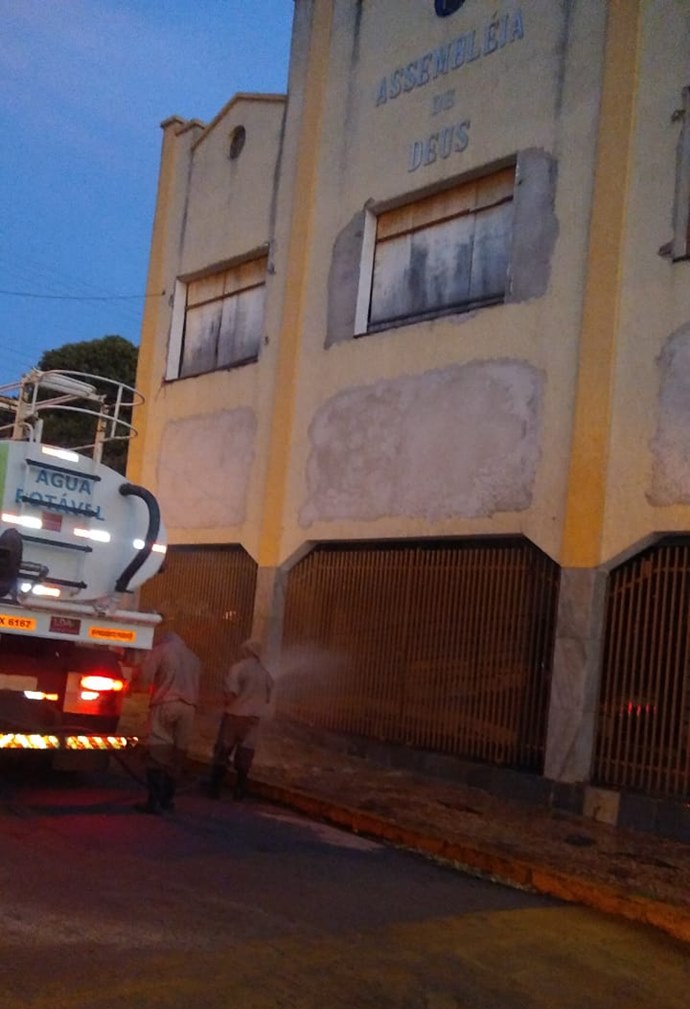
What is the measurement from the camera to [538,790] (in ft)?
33.3

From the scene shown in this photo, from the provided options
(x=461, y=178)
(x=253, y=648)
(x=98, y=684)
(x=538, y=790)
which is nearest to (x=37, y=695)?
(x=98, y=684)

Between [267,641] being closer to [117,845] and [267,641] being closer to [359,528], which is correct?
[359,528]

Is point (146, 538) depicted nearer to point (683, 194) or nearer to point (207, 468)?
point (683, 194)

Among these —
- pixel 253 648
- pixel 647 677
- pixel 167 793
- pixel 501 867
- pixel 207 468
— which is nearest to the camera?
pixel 501 867

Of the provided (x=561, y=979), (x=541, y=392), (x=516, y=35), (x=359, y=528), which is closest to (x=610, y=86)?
(x=516, y=35)

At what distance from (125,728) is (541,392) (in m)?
5.66

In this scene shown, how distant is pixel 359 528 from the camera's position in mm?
12586

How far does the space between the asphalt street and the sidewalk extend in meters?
0.22

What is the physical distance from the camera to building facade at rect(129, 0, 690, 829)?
9945mm

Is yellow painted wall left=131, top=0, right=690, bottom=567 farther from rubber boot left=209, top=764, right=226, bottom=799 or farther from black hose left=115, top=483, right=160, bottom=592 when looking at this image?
black hose left=115, top=483, right=160, bottom=592

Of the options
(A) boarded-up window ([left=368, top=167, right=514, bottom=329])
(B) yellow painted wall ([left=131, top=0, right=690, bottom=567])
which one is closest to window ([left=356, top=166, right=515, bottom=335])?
(A) boarded-up window ([left=368, top=167, right=514, bottom=329])

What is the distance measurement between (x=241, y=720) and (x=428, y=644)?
2616 millimetres

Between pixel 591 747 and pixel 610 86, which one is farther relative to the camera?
pixel 610 86

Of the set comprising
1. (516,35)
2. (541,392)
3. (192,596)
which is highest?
(516,35)
